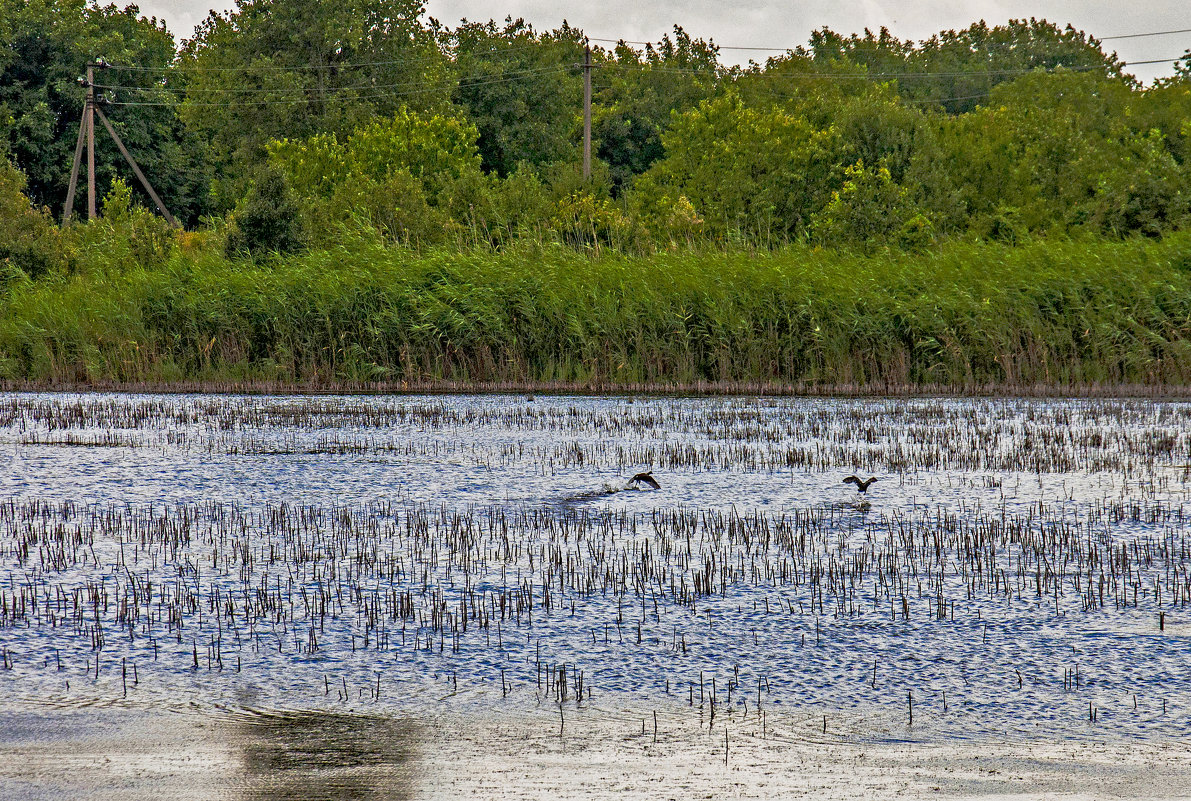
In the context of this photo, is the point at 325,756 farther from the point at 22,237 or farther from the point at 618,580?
the point at 22,237

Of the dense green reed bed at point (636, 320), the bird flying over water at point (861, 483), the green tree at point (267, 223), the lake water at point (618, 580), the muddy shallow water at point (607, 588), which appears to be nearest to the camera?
the muddy shallow water at point (607, 588)

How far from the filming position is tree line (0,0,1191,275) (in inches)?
1220

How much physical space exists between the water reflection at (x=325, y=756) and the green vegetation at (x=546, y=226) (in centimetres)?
1661

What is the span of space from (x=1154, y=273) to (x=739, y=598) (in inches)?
677

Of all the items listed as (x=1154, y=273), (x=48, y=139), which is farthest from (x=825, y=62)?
(x=1154, y=273)

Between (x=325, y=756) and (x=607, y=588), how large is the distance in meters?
2.61

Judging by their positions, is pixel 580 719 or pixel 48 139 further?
pixel 48 139

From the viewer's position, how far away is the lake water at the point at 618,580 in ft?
16.3

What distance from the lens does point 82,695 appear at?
4.91 m

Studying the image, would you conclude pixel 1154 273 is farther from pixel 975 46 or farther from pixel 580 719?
pixel 975 46

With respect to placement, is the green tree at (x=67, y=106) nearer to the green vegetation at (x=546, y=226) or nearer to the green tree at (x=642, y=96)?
the green vegetation at (x=546, y=226)

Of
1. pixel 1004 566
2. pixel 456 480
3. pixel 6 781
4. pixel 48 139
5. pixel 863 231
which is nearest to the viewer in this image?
pixel 6 781

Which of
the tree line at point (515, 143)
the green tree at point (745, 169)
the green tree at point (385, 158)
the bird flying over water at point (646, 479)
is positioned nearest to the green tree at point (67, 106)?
the tree line at point (515, 143)

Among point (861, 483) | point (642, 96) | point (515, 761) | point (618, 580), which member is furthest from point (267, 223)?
point (642, 96)
